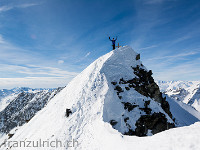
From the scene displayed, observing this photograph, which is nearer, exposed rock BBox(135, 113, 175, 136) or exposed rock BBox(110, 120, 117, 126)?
exposed rock BBox(110, 120, 117, 126)

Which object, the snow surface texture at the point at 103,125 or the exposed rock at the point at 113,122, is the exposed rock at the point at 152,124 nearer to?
the snow surface texture at the point at 103,125

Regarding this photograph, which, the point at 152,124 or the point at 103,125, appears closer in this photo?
the point at 103,125

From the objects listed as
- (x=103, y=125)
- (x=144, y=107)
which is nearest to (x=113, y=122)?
(x=103, y=125)

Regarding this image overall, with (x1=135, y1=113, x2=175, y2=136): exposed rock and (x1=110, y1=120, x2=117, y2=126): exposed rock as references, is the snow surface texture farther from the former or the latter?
(x1=135, y1=113, x2=175, y2=136): exposed rock

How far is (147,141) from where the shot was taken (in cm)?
766

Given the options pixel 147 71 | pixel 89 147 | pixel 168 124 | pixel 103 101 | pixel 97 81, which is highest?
pixel 147 71

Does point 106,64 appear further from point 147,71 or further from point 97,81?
point 147,71

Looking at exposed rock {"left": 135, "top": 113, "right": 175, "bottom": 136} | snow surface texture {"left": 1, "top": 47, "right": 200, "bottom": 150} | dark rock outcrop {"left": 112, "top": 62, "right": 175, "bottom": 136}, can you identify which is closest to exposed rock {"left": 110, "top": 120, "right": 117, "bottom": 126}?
snow surface texture {"left": 1, "top": 47, "right": 200, "bottom": 150}

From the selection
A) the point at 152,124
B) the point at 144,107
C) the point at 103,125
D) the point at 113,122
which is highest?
the point at 144,107

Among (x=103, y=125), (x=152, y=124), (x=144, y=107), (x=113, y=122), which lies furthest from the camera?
(x=144, y=107)

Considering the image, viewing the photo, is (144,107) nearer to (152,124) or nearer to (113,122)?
(152,124)

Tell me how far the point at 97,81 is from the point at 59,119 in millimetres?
8735

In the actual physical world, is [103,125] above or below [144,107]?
below

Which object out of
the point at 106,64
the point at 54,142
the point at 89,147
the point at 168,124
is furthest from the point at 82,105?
the point at 168,124
